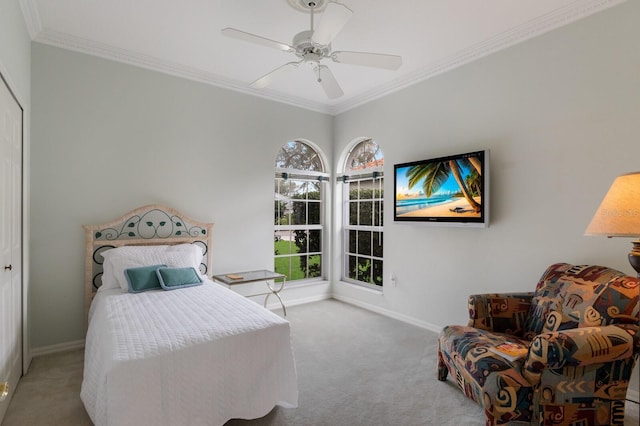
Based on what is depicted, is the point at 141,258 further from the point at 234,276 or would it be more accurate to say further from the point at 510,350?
the point at 510,350

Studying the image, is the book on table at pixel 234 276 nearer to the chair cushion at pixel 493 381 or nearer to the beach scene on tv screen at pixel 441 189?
the beach scene on tv screen at pixel 441 189

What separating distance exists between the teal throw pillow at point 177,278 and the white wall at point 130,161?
3.10 ft

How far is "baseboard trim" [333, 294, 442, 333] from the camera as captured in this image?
3829 millimetres

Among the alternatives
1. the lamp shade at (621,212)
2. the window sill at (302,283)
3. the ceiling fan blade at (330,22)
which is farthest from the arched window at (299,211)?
the lamp shade at (621,212)

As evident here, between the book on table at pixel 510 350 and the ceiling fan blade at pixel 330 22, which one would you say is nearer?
the ceiling fan blade at pixel 330 22

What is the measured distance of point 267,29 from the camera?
304 centimetres

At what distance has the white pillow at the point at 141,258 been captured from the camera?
313 centimetres

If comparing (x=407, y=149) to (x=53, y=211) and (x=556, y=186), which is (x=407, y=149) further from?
(x=53, y=211)

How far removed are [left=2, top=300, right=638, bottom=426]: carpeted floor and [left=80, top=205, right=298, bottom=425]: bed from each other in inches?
10.1

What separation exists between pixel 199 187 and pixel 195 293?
1564 millimetres

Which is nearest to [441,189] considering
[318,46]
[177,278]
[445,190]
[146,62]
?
[445,190]

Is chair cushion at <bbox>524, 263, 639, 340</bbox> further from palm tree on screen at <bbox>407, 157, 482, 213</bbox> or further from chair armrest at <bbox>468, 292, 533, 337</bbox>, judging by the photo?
palm tree on screen at <bbox>407, 157, 482, 213</bbox>

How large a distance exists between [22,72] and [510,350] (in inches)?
161

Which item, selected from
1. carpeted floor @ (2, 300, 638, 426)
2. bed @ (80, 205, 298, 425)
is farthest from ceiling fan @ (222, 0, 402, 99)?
carpeted floor @ (2, 300, 638, 426)
